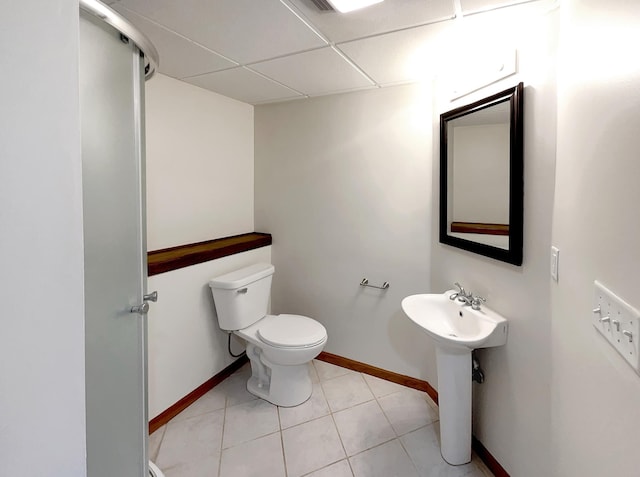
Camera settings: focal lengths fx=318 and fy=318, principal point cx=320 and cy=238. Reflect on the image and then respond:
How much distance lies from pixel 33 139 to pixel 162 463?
5.50 ft

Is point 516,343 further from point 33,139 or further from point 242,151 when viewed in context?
point 242,151

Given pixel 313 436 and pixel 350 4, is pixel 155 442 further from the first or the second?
pixel 350 4

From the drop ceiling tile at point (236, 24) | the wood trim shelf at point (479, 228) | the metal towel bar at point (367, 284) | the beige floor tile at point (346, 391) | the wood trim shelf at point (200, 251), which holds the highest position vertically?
the drop ceiling tile at point (236, 24)

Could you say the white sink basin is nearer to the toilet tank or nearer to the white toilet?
the white toilet

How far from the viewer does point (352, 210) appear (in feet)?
7.60

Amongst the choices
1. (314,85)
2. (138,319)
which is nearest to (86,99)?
(138,319)

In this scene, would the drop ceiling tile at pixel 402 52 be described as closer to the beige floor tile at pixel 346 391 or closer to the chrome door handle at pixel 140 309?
the chrome door handle at pixel 140 309

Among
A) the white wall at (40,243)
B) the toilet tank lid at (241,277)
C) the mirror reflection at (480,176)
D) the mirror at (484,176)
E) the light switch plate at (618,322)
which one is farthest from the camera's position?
the toilet tank lid at (241,277)

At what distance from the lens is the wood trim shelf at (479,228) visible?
1.46 m

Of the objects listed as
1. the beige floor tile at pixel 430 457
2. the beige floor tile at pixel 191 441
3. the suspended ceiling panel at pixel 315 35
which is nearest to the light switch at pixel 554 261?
the suspended ceiling panel at pixel 315 35

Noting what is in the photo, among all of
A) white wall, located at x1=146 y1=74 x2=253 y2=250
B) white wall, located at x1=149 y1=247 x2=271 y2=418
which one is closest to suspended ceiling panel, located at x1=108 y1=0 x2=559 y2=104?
white wall, located at x1=146 y1=74 x2=253 y2=250

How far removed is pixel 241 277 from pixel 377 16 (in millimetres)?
1596

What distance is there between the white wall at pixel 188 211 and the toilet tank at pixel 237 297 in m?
0.11

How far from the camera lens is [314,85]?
2.11 metres
